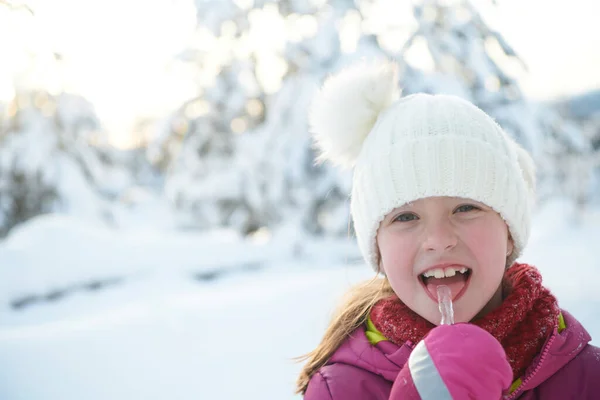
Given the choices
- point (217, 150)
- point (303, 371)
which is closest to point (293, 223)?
point (217, 150)

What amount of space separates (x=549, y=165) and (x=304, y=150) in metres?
3.23

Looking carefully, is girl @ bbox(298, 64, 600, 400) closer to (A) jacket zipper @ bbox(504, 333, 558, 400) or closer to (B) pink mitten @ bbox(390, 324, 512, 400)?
(A) jacket zipper @ bbox(504, 333, 558, 400)

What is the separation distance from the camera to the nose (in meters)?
1.22

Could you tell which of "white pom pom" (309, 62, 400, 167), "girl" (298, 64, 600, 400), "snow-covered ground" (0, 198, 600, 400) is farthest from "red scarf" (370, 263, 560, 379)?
"snow-covered ground" (0, 198, 600, 400)

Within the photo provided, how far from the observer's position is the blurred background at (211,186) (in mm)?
2850

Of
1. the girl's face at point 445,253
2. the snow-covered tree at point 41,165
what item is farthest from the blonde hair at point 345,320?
the snow-covered tree at point 41,165

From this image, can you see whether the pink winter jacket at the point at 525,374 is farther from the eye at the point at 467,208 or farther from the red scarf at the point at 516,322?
the eye at the point at 467,208

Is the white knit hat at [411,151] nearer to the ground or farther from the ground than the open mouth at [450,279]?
farther from the ground

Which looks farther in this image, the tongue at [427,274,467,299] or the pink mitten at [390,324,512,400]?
the tongue at [427,274,467,299]

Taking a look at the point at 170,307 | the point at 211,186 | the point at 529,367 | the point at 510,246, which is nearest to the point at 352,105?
the point at 510,246

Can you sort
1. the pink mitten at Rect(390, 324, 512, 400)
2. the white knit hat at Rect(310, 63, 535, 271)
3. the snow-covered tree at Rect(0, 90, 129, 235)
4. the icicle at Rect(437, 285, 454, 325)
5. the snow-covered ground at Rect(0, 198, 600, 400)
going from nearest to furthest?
the pink mitten at Rect(390, 324, 512, 400)
the icicle at Rect(437, 285, 454, 325)
the white knit hat at Rect(310, 63, 535, 271)
the snow-covered ground at Rect(0, 198, 600, 400)
the snow-covered tree at Rect(0, 90, 129, 235)

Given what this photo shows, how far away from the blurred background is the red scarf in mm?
1218

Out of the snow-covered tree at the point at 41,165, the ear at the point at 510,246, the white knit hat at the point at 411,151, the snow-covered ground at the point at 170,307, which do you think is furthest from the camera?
the snow-covered tree at the point at 41,165

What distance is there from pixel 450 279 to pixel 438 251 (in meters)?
0.10
